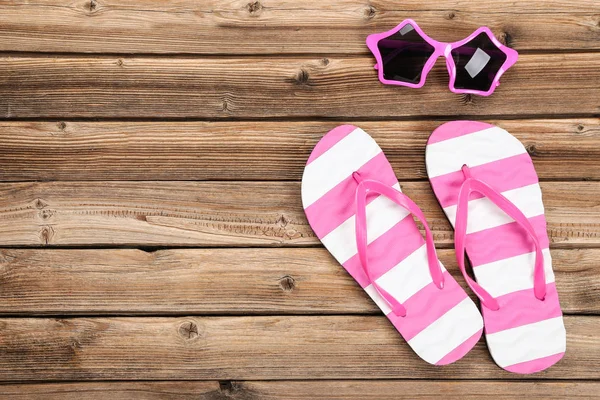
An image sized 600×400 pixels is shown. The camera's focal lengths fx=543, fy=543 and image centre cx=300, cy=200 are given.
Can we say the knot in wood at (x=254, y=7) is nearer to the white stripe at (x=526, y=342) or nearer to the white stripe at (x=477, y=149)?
the white stripe at (x=477, y=149)

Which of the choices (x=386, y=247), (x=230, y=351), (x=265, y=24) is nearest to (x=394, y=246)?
(x=386, y=247)

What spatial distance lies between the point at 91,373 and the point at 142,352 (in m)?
0.09

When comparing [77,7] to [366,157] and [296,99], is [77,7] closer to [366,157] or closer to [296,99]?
[296,99]

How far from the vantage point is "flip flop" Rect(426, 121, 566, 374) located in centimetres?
88

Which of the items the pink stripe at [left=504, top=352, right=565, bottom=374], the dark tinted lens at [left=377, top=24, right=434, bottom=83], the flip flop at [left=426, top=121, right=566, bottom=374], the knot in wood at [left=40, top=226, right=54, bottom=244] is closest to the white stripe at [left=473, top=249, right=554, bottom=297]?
the flip flop at [left=426, top=121, right=566, bottom=374]

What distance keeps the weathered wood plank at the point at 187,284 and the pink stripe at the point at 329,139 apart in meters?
0.16

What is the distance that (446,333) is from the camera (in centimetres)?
88

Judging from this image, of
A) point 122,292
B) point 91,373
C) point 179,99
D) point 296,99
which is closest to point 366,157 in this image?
point 296,99

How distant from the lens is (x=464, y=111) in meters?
0.92

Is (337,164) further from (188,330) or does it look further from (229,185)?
(188,330)

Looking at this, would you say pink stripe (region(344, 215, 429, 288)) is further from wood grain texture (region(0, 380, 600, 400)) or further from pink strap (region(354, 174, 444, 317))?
wood grain texture (region(0, 380, 600, 400))

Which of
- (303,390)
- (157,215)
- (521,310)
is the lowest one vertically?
(303,390)

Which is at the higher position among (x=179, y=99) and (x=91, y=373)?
(x=179, y=99)

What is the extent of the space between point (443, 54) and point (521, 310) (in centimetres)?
44
